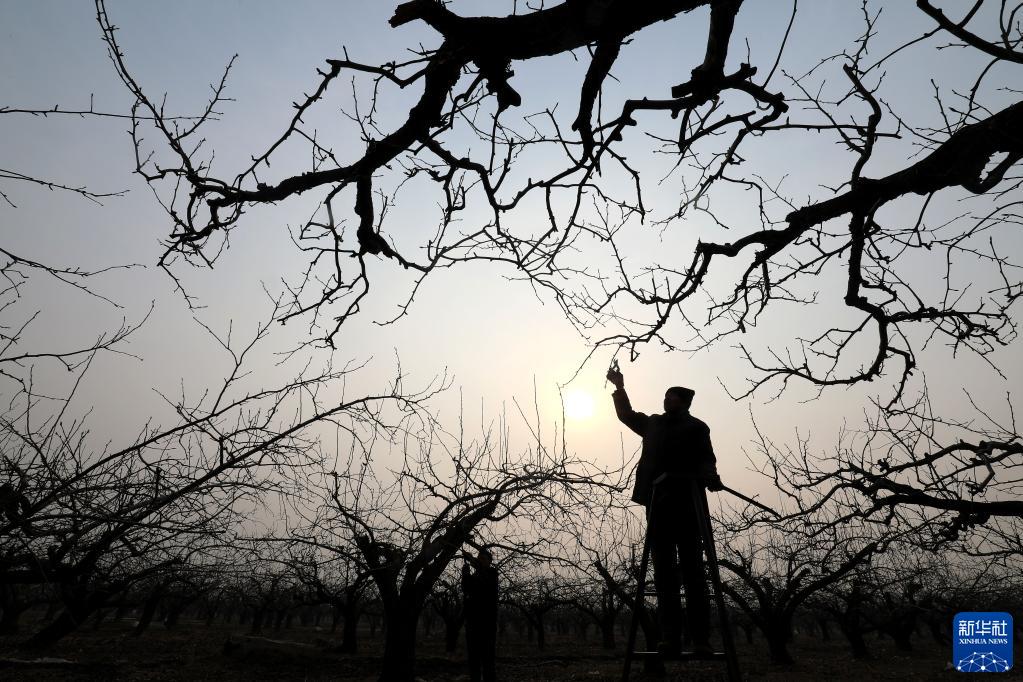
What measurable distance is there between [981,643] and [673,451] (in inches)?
748

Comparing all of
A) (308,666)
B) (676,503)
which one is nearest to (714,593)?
(676,503)

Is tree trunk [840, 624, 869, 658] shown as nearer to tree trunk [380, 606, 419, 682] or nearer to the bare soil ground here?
the bare soil ground

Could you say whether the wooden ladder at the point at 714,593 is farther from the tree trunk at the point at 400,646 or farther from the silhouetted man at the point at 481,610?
the tree trunk at the point at 400,646

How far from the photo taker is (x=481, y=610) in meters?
8.54

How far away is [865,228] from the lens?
320 cm

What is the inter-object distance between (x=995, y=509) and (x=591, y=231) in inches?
141

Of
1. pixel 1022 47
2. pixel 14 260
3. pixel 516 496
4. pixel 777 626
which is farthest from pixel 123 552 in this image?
pixel 777 626

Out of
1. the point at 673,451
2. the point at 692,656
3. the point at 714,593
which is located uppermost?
the point at 673,451

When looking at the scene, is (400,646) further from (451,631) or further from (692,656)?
(451,631)

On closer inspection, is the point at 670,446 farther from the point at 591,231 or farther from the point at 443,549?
the point at 443,549

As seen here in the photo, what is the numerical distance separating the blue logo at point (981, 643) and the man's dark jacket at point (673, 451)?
15781 millimetres

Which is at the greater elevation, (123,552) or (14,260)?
(14,260)

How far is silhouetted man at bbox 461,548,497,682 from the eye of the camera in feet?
27.8

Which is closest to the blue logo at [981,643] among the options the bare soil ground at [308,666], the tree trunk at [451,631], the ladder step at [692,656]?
the bare soil ground at [308,666]
